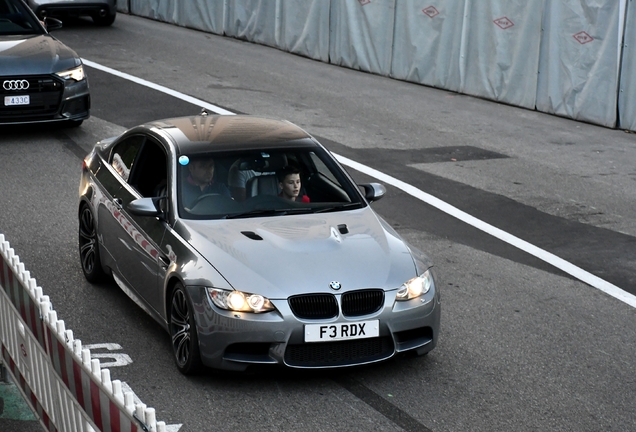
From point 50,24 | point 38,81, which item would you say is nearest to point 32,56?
point 38,81

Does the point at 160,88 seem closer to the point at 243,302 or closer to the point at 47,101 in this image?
the point at 47,101

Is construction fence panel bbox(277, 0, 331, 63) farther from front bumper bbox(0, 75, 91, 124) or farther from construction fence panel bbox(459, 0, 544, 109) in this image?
front bumper bbox(0, 75, 91, 124)

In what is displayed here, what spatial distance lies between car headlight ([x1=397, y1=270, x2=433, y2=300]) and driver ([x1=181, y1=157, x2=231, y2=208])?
158 cm

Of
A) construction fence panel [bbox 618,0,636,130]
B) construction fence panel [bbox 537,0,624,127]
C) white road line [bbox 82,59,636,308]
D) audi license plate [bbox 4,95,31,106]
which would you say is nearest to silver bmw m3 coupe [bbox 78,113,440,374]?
white road line [bbox 82,59,636,308]

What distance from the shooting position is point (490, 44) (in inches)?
758

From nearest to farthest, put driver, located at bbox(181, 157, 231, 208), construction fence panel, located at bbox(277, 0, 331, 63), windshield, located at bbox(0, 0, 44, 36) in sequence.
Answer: driver, located at bbox(181, 157, 231, 208) → windshield, located at bbox(0, 0, 44, 36) → construction fence panel, located at bbox(277, 0, 331, 63)

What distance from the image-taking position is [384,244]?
24.2ft

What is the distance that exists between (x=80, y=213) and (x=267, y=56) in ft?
47.5

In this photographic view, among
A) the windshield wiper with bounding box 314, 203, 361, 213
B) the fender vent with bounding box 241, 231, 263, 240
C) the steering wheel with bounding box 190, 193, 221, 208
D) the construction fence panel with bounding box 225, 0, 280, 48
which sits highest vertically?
the steering wheel with bounding box 190, 193, 221, 208

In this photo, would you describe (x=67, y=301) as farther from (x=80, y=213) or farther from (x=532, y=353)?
(x=532, y=353)

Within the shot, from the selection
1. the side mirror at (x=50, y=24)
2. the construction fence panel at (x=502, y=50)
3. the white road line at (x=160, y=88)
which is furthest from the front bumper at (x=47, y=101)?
the construction fence panel at (x=502, y=50)

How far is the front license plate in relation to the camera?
6.67 metres

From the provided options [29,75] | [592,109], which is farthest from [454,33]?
[29,75]

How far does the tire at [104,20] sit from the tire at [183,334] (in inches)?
799
